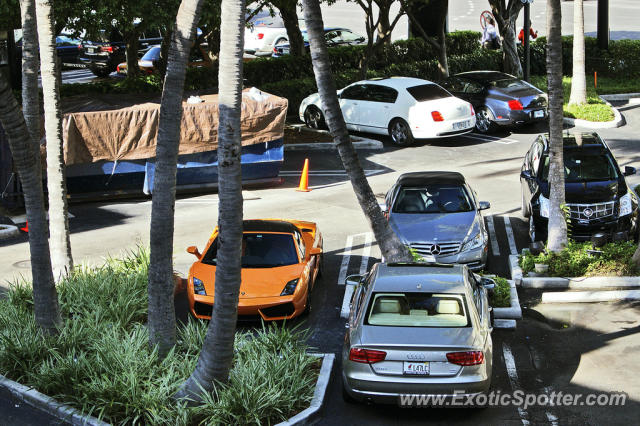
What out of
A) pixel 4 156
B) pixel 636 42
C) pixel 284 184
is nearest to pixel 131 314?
pixel 4 156

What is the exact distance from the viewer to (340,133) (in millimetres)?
13148

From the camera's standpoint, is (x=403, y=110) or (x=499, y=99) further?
(x=499, y=99)

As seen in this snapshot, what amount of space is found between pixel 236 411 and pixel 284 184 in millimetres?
12960

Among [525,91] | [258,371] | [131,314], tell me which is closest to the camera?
[258,371]

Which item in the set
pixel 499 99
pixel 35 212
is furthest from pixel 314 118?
pixel 35 212

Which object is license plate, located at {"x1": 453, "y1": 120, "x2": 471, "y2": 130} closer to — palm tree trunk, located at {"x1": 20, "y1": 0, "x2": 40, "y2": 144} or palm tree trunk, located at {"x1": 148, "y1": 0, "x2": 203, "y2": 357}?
palm tree trunk, located at {"x1": 20, "y1": 0, "x2": 40, "y2": 144}

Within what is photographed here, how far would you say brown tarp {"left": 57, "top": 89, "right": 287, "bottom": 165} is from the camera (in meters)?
20.2

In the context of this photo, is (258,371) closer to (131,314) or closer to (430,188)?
(131,314)

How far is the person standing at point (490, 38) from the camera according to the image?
3684 cm

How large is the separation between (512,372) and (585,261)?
4.08 metres

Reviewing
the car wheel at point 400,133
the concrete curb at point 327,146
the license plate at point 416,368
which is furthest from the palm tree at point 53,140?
the car wheel at point 400,133

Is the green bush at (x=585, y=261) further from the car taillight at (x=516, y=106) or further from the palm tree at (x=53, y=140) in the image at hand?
the car taillight at (x=516, y=106)

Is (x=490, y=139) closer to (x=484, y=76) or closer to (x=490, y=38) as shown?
(x=484, y=76)

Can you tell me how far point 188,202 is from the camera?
20.5 metres
